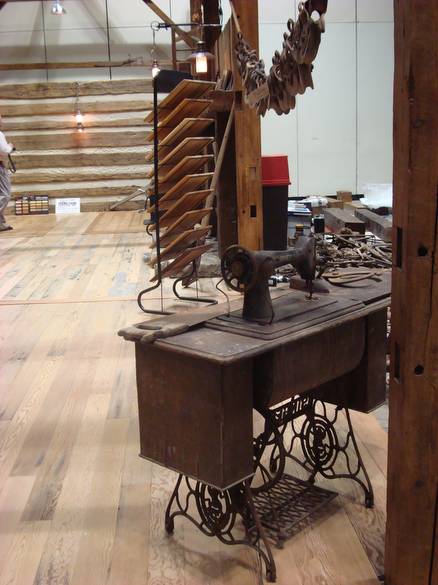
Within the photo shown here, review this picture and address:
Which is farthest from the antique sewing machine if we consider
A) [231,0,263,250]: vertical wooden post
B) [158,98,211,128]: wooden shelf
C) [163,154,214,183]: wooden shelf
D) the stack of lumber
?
the stack of lumber

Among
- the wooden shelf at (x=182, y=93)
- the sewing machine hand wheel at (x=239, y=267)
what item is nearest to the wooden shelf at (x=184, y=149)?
the wooden shelf at (x=182, y=93)

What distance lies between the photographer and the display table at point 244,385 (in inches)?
82.8

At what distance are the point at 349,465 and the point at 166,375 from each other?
1.06 metres

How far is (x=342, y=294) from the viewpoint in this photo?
104 inches

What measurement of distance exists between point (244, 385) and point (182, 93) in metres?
2.86

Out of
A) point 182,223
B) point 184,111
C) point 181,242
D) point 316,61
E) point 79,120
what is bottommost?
point 181,242

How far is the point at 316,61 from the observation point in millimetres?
10578

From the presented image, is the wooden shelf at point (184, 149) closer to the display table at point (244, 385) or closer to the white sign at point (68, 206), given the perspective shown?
the display table at point (244, 385)

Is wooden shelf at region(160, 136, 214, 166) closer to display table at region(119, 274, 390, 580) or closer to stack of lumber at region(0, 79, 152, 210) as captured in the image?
display table at region(119, 274, 390, 580)

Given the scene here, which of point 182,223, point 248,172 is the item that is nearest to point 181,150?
point 182,223

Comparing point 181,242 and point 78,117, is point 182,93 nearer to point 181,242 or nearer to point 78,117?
point 181,242

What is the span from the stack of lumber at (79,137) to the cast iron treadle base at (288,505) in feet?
30.6

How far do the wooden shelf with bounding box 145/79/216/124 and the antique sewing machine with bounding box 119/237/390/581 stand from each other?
2.14 m

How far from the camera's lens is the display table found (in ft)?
6.90
